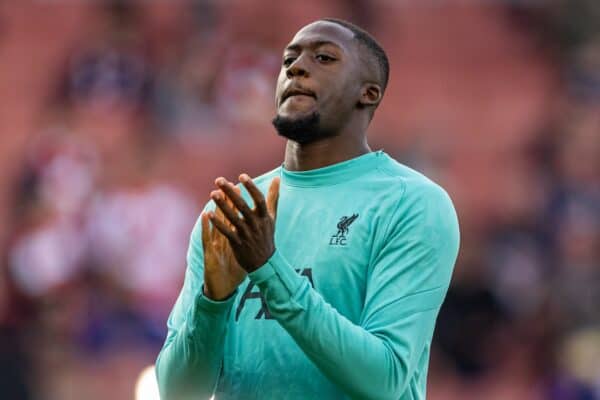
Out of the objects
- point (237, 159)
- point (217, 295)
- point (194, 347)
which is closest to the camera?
point (217, 295)

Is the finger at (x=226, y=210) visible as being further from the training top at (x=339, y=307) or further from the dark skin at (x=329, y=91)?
the dark skin at (x=329, y=91)

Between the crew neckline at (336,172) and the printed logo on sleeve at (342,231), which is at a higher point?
the crew neckline at (336,172)

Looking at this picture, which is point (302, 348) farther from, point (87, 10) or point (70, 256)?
point (87, 10)

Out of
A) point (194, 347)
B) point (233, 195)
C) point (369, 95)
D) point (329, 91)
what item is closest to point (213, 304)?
point (194, 347)

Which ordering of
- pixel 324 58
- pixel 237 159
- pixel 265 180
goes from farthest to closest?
pixel 237 159 < pixel 265 180 < pixel 324 58

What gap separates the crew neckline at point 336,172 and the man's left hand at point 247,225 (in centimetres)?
51

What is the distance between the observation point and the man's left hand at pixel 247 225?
3.17m

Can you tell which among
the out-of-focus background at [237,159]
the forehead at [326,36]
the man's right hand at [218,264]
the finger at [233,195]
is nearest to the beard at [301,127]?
the forehead at [326,36]

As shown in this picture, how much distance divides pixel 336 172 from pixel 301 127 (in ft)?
0.56

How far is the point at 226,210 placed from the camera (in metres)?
3.18

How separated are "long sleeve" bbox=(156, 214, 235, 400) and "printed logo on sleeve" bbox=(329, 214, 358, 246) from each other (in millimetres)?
326

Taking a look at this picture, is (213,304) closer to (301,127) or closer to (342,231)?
(342,231)

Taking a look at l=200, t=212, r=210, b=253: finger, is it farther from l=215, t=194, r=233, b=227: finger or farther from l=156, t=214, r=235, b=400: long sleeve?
l=156, t=214, r=235, b=400: long sleeve

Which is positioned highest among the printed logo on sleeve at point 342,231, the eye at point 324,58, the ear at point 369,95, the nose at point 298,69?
the eye at point 324,58
